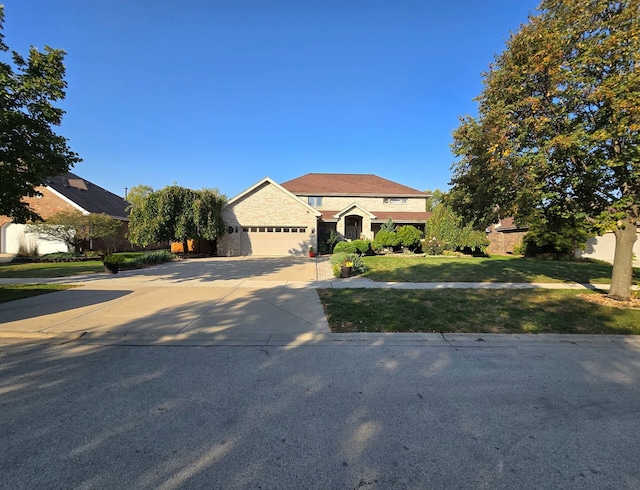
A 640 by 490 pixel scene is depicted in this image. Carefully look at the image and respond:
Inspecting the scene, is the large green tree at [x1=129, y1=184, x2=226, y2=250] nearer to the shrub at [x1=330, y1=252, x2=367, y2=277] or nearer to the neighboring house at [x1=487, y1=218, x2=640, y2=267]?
the shrub at [x1=330, y1=252, x2=367, y2=277]

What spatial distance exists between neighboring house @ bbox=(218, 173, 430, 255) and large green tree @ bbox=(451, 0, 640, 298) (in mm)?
17378

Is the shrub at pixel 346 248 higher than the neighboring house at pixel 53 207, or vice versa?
the neighboring house at pixel 53 207

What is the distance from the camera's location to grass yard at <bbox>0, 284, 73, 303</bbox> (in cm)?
827

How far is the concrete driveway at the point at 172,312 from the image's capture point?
18.0ft

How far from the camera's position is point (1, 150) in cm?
760

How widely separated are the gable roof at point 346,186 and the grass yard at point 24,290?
22.0 metres

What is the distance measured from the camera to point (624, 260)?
813 centimetres

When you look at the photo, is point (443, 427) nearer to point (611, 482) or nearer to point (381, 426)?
point (381, 426)

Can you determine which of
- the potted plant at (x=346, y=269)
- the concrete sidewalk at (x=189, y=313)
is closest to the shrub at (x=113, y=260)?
the concrete sidewalk at (x=189, y=313)

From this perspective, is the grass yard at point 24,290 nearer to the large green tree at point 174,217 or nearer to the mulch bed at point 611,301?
the large green tree at point 174,217

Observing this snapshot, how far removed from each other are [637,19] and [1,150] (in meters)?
15.2

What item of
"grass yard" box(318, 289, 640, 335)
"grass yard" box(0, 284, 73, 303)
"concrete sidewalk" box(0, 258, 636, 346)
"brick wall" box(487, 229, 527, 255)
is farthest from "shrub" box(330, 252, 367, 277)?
"brick wall" box(487, 229, 527, 255)

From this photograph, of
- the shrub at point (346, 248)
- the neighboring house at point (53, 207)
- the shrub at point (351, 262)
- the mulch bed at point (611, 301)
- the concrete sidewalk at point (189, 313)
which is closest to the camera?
the concrete sidewalk at point (189, 313)

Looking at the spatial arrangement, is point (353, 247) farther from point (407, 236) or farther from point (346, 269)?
point (346, 269)
